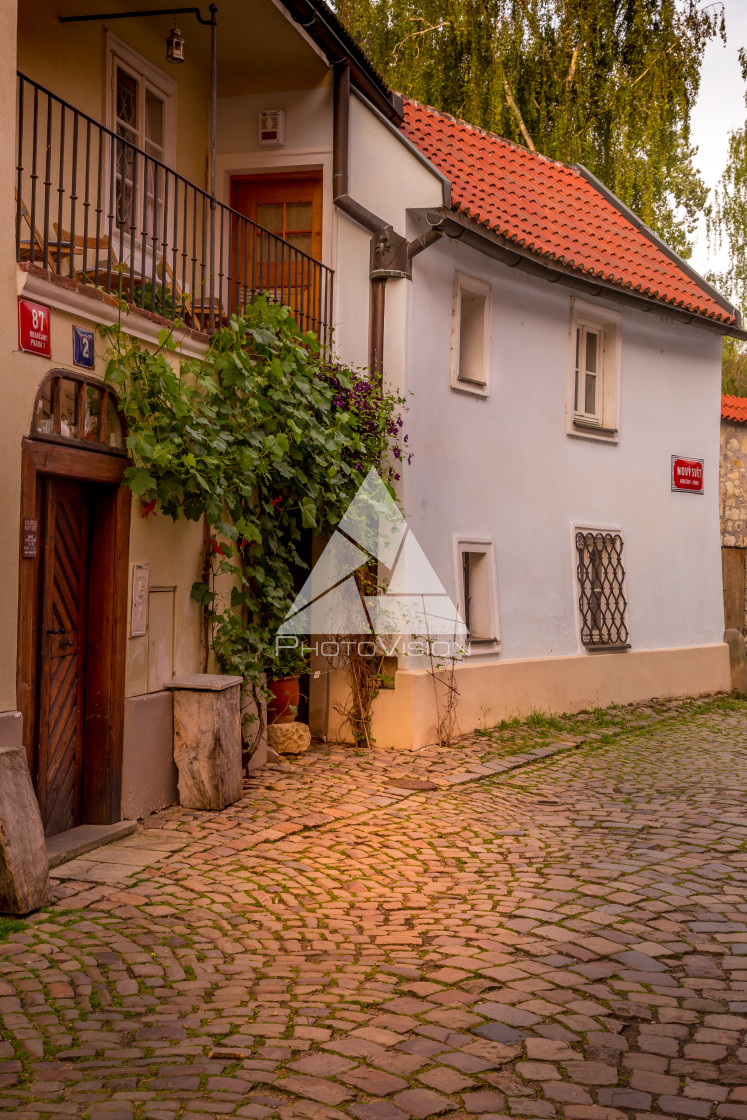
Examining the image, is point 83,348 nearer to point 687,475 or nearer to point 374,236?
point 374,236

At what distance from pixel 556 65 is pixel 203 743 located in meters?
17.0

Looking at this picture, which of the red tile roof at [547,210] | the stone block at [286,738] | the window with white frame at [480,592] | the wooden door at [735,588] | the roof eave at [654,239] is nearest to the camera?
the stone block at [286,738]

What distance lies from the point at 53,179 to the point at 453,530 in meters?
4.94

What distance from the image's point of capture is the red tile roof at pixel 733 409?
720 inches

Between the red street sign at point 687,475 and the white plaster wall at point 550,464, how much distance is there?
0.42 ft

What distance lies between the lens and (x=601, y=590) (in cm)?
1418

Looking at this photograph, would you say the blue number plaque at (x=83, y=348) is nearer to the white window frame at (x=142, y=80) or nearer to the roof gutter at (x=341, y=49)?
the white window frame at (x=142, y=80)

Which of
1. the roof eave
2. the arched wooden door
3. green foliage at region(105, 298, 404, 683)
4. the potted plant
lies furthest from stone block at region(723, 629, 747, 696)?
the arched wooden door

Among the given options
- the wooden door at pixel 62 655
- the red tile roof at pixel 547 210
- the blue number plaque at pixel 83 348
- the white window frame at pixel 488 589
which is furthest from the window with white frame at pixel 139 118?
the white window frame at pixel 488 589

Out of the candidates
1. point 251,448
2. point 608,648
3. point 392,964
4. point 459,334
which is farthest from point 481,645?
point 392,964

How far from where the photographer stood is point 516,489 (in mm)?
12719

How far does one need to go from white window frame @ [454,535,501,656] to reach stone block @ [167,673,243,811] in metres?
3.96

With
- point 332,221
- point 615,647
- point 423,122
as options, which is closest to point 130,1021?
point 332,221

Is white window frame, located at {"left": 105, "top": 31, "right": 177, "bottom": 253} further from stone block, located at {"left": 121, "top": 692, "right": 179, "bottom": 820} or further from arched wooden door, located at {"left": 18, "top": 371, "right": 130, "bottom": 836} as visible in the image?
stone block, located at {"left": 121, "top": 692, "right": 179, "bottom": 820}
